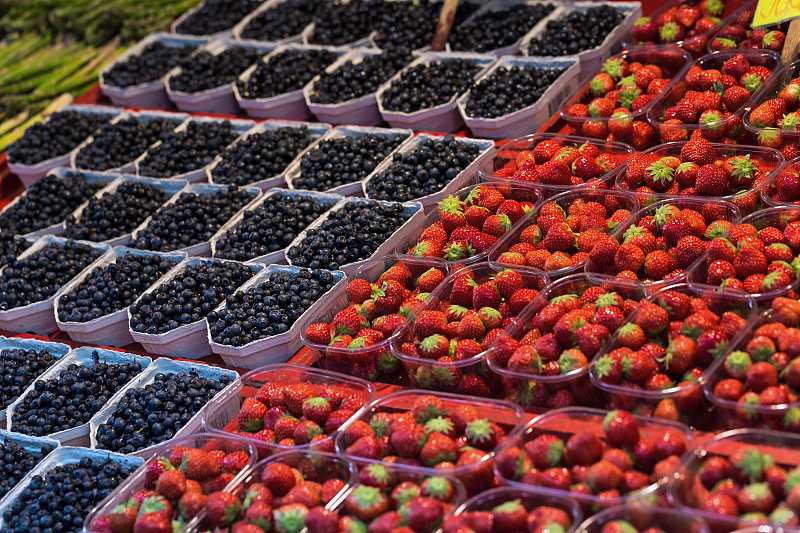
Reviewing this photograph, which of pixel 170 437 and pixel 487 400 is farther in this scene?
pixel 170 437

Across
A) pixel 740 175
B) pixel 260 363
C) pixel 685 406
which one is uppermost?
pixel 740 175

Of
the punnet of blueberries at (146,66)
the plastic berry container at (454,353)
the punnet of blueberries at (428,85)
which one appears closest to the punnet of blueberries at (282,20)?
the punnet of blueberries at (146,66)

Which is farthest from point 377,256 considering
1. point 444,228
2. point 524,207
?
point 524,207

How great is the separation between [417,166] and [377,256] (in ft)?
1.70

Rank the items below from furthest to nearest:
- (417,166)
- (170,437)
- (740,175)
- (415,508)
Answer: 1. (417,166)
2. (740,175)
3. (170,437)
4. (415,508)

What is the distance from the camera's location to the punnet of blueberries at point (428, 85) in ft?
11.9

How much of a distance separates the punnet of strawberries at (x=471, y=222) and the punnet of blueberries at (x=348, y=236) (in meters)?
0.10

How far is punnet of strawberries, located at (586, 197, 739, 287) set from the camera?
91.0 inches

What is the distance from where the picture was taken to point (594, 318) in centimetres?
218

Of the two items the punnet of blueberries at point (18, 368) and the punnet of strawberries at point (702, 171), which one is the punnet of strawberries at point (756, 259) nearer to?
the punnet of strawberries at point (702, 171)

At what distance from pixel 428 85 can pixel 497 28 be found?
21.8 inches

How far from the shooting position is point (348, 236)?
2.94 meters

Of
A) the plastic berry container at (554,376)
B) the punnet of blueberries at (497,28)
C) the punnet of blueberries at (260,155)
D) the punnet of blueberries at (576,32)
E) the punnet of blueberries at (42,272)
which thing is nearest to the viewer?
the plastic berry container at (554,376)

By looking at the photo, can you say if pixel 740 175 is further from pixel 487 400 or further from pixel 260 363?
pixel 260 363
